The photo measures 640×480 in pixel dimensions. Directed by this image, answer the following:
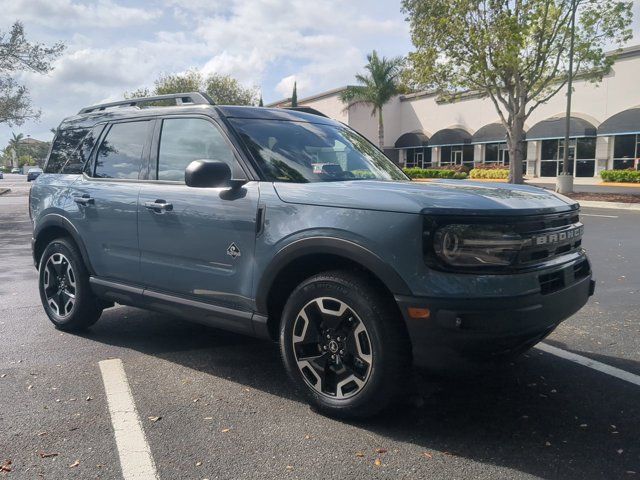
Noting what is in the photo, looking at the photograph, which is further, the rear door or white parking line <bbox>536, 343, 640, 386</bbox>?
the rear door

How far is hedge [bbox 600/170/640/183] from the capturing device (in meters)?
A: 30.4

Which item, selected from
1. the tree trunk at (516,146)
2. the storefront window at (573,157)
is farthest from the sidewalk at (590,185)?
the tree trunk at (516,146)

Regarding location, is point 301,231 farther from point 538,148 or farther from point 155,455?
point 538,148

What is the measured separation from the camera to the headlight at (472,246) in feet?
9.77

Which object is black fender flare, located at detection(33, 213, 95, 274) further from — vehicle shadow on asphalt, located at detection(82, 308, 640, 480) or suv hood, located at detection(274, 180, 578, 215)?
suv hood, located at detection(274, 180, 578, 215)

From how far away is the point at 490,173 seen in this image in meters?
38.7

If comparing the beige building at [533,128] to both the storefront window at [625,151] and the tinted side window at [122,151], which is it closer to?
the storefront window at [625,151]

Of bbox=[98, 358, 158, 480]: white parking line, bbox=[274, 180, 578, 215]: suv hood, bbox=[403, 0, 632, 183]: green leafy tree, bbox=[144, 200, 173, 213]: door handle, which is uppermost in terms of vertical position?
bbox=[403, 0, 632, 183]: green leafy tree

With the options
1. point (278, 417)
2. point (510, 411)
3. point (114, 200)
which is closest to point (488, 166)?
point (114, 200)

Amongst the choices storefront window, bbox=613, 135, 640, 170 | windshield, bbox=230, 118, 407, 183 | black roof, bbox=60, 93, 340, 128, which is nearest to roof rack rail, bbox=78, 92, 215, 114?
black roof, bbox=60, 93, 340, 128

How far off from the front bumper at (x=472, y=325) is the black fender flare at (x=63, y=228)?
3.03 metres

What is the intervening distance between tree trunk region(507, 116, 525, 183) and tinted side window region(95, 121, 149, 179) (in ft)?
74.5

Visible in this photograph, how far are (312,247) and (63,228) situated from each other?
2859 mm

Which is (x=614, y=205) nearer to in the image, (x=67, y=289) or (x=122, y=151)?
(x=122, y=151)
